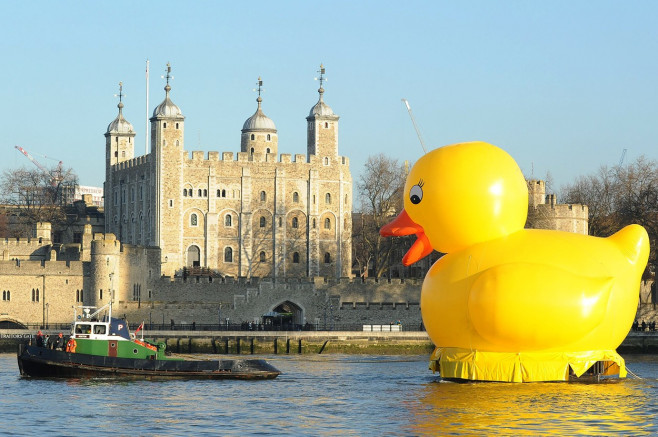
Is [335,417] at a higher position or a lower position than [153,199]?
lower

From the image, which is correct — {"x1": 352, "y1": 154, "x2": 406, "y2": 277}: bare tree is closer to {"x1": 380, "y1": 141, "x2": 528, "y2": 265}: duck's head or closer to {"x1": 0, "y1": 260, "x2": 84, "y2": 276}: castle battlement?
{"x1": 0, "y1": 260, "x2": 84, "y2": 276}: castle battlement

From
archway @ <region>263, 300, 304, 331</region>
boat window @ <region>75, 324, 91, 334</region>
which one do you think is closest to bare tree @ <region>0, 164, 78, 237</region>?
archway @ <region>263, 300, 304, 331</region>

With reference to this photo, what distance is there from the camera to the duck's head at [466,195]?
41219mm

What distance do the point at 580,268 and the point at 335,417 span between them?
24.0ft

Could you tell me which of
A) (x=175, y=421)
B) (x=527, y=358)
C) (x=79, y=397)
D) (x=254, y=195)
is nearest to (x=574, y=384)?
(x=527, y=358)

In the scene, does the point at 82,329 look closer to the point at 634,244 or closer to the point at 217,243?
the point at 634,244

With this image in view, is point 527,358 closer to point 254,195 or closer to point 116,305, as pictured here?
point 116,305

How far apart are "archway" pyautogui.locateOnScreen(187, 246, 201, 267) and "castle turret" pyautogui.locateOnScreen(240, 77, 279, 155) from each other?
397 inches

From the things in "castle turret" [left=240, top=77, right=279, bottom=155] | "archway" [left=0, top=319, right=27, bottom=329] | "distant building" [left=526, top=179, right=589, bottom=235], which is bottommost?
"archway" [left=0, top=319, right=27, bottom=329]

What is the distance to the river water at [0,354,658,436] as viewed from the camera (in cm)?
3731

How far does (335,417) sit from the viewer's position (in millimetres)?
39875

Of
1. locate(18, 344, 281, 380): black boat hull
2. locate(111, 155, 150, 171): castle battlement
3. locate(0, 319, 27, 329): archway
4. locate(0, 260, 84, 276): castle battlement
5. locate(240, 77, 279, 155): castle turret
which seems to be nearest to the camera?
locate(18, 344, 281, 380): black boat hull

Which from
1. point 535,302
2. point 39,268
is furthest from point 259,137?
point 535,302

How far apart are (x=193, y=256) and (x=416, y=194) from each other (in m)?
57.1
